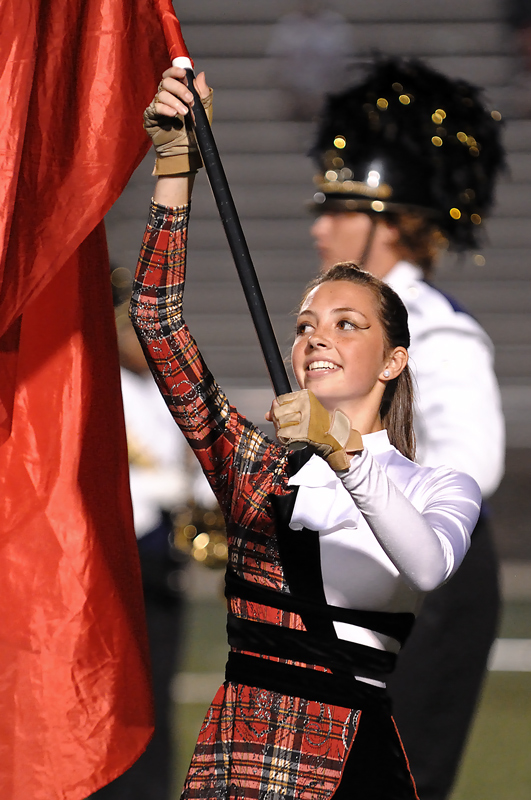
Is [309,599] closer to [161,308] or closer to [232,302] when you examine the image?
[161,308]

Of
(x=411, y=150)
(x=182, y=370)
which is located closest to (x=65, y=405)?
(x=182, y=370)

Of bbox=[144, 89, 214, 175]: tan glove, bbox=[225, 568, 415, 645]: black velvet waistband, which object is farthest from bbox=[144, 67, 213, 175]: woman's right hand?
bbox=[225, 568, 415, 645]: black velvet waistband

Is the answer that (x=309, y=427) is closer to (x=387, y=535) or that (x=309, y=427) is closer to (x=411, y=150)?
(x=387, y=535)

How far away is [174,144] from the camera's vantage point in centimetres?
157

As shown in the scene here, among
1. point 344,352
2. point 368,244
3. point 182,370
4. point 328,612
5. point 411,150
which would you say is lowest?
point 328,612

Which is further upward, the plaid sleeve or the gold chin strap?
the gold chin strap

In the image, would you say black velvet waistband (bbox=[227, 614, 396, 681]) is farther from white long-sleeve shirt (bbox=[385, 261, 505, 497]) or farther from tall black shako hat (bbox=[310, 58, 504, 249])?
tall black shako hat (bbox=[310, 58, 504, 249])

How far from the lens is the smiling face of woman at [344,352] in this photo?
1.64 meters

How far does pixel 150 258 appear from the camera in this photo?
1574 mm

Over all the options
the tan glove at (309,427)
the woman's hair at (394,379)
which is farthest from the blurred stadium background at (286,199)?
the tan glove at (309,427)

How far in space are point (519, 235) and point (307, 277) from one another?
4.29 ft

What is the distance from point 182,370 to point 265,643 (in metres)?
0.41

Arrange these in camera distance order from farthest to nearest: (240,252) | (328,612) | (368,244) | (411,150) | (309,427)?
(411,150) → (368,244) → (328,612) → (240,252) → (309,427)

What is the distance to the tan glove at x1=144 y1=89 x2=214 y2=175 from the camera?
1.55 meters
